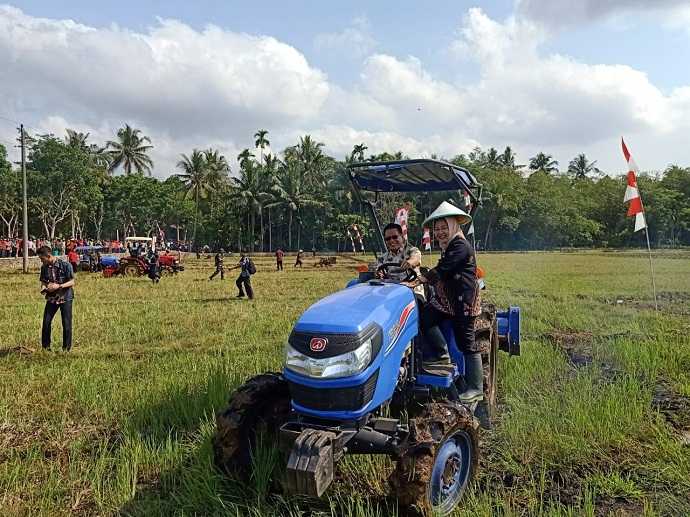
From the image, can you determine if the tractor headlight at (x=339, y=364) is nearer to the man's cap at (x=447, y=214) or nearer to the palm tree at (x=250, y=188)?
the man's cap at (x=447, y=214)

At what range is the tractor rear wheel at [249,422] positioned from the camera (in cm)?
346

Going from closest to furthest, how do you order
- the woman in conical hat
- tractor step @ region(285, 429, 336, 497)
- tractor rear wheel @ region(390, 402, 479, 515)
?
1. tractor step @ region(285, 429, 336, 497)
2. tractor rear wheel @ region(390, 402, 479, 515)
3. the woman in conical hat

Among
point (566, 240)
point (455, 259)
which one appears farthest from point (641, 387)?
point (566, 240)

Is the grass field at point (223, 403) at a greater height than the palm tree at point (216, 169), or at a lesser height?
lesser

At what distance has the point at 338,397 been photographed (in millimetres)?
3115

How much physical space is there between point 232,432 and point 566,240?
2470 inches

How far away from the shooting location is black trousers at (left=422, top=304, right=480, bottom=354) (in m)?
4.01

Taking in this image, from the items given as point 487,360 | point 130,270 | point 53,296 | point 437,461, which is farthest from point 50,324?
point 130,270

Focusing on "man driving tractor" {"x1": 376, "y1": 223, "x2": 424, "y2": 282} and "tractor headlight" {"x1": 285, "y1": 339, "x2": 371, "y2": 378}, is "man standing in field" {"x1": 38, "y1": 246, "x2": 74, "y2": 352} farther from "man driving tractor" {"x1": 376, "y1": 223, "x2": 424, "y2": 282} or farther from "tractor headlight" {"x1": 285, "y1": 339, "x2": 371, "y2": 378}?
"tractor headlight" {"x1": 285, "y1": 339, "x2": 371, "y2": 378}

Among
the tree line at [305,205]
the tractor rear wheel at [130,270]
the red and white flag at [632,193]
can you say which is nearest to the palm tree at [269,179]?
the tree line at [305,205]

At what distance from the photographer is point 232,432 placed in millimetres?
3445

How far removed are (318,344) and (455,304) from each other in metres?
1.30

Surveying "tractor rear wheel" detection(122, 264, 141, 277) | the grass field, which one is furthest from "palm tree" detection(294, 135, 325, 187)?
the grass field

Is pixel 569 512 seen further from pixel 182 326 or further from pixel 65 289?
pixel 182 326
